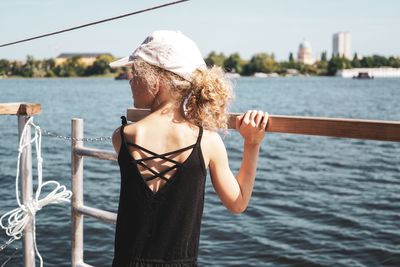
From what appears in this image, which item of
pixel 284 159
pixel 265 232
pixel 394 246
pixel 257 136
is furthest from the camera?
pixel 284 159

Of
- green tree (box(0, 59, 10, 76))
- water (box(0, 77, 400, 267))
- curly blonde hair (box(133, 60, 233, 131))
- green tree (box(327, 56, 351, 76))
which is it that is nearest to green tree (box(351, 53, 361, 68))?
green tree (box(327, 56, 351, 76))

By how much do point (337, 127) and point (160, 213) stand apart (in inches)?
31.8

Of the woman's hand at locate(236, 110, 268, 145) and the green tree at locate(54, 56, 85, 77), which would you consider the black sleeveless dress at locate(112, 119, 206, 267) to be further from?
the green tree at locate(54, 56, 85, 77)

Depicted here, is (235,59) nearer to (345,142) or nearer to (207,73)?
(345,142)

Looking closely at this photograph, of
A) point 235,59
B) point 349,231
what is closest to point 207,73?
point 349,231

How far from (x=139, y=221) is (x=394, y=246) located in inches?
329

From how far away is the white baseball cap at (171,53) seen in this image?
80.5 inches

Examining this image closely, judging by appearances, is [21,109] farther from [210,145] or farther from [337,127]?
[337,127]

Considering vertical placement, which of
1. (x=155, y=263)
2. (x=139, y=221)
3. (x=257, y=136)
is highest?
(x=257, y=136)

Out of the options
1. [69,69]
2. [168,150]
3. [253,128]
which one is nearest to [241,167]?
[253,128]

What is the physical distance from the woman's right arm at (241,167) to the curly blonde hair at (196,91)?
0.09 meters

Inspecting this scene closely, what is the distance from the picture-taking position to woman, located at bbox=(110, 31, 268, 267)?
80.5 inches

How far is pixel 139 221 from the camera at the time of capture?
2096mm

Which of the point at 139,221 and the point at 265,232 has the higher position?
the point at 139,221
